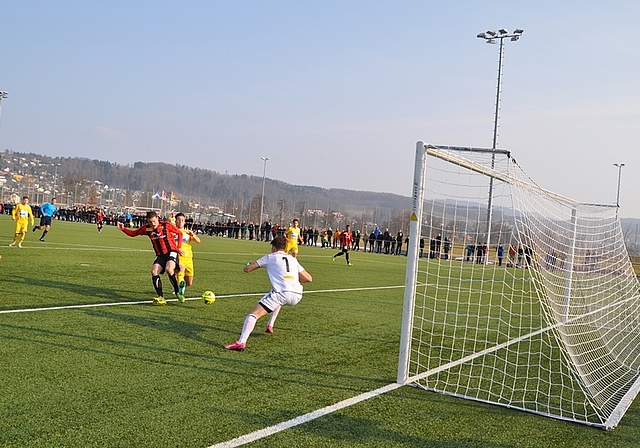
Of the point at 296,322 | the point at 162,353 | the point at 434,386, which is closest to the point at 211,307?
the point at 296,322

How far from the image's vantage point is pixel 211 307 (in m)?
11.4

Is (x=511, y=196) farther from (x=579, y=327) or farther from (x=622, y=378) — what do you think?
(x=579, y=327)

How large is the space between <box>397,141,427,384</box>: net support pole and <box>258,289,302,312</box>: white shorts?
1.82 metres

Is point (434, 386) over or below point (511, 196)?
below

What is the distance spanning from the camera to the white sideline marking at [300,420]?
4.62m

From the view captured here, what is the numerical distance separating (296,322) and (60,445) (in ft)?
20.2

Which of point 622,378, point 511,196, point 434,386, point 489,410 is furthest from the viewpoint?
point 622,378

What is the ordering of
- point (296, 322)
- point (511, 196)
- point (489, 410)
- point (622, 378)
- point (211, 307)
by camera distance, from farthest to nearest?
1. point (211, 307)
2. point (296, 322)
3. point (622, 378)
4. point (511, 196)
5. point (489, 410)

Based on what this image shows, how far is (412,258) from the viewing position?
7.06 metres

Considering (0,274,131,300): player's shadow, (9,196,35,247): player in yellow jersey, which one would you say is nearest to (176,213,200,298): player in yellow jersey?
Result: (0,274,131,300): player's shadow

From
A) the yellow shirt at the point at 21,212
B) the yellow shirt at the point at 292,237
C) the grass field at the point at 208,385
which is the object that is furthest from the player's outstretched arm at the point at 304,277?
the yellow shirt at the point at 21,212

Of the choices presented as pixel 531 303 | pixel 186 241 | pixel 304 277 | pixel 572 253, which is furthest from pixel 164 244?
pixel 572 253

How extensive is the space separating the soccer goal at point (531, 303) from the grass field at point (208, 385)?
54 centimetres

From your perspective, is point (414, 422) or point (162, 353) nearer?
point (414, 422)
